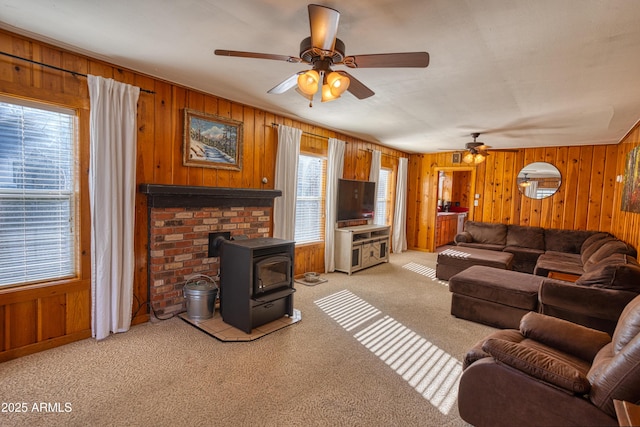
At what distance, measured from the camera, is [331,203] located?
534 cm

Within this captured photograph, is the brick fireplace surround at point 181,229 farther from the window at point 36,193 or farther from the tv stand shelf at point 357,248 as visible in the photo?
the tv stand shelf at point 357,248

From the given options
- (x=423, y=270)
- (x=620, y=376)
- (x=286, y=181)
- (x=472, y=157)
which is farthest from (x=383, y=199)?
(x=620, y=376)

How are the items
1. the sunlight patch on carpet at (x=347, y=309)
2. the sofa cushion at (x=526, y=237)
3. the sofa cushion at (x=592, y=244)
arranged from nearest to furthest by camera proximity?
the sunlight patch on carpet at (x=347, y=309) → the sofa cushion at (x=592, y=244) → the sofa cushion at (x=526, y=237)

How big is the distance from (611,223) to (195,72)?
6.87m

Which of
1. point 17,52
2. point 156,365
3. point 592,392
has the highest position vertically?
point 17,52

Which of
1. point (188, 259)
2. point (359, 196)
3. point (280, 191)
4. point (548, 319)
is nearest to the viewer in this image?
point (548, 319)

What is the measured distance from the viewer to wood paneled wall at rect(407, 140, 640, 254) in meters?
5.59

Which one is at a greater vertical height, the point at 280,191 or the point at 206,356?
the point at 280,191

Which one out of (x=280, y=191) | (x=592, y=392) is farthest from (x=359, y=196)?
(x=592, y=392)

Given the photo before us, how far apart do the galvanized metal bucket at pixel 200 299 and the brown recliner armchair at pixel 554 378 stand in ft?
7.89

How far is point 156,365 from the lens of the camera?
2436mm

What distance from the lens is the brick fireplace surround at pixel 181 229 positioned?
312cm

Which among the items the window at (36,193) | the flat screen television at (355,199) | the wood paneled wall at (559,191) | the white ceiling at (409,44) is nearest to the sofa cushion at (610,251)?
the wood paneled wall at (559,191)

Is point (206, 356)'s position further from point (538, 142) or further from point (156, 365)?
point (538, 142)
